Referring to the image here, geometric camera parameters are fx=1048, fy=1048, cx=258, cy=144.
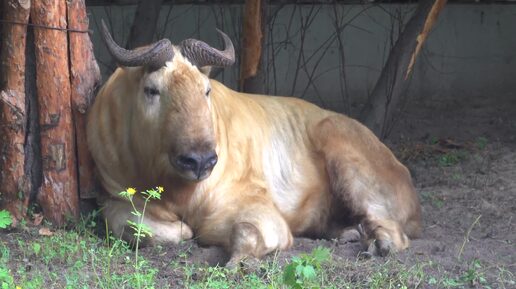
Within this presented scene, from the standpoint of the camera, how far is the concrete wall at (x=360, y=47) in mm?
10352

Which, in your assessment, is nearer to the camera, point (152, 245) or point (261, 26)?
point (152, 245)

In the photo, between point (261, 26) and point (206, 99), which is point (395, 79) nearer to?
point (261, 26)

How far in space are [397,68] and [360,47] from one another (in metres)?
2.09

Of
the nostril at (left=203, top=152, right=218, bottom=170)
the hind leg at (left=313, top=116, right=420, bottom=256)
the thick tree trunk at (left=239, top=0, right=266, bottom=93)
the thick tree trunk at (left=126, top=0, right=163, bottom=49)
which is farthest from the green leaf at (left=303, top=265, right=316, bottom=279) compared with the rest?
the thick tree trunk at (left=126, top=0, right=163, bottom=49)

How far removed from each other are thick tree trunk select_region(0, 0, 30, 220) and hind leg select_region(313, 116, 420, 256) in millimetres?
2046

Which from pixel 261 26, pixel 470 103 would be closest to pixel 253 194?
pixel 261 26

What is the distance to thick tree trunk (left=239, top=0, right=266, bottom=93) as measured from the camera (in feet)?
26.9

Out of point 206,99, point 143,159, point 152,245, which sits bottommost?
point 152,245

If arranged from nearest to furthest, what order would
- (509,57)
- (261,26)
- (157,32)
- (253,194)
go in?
(253,194) → (261,26) → (157,32) → (509,57)

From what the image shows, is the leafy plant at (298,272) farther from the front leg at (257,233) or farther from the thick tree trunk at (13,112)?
the thick tree trunk at (13,112)

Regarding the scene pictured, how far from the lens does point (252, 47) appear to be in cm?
831

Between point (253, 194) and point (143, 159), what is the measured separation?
0.73 metres

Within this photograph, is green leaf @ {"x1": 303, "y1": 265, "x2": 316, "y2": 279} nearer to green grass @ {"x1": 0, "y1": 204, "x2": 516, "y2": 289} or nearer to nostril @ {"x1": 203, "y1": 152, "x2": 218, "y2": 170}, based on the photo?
green grass @ {"x1": 0, "y1": 204, "x2": 516, "y2": 289}

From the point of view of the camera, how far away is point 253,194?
21.3 feet
